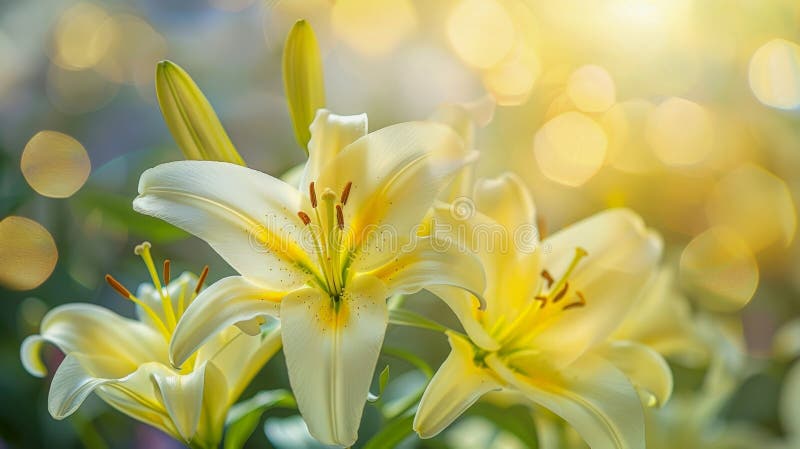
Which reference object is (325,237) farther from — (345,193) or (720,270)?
(720,270)

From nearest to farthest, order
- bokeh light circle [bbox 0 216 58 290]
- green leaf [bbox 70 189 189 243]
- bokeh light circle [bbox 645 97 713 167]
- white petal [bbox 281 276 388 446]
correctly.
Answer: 1. white petal [bbox 281 276 388 446]
2. green leaf [bbox 70 189 189 243]
3. bokeh light circle [bbox 0 216 58 290]
4. bokeh light circle [bbox 645 97 713 167]

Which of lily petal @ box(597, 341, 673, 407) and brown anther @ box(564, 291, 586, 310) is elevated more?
brown anther @ box(564, 291, 586, 310)

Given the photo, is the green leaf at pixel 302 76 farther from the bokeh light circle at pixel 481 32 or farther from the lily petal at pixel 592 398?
the bokeh light circle at pixel 481 32

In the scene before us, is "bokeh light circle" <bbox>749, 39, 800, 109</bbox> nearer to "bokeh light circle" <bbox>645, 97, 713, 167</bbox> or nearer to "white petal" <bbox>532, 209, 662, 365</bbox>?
"bokeh light circle" <bbox>645, 97, 713, 167</bbox>

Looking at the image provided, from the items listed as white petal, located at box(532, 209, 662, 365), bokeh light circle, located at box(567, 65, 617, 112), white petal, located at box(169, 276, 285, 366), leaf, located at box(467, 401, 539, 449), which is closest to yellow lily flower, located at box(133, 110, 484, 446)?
Answer: white petal, located at box(169, 276, 285, 366)

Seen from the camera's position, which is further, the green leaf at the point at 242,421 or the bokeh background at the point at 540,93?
the bokeh background at the point at 540,93

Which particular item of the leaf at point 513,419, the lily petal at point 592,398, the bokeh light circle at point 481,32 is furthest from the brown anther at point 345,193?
the bokeh light circle at point 481,32
